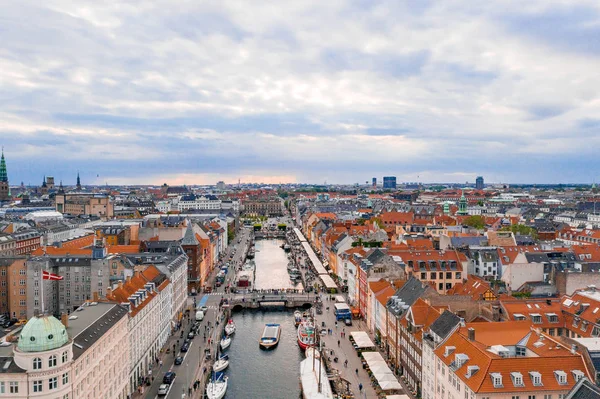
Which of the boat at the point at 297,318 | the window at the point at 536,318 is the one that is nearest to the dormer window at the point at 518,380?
the window at the point at 536,318

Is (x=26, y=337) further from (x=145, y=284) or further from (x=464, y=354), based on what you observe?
(x=464, y=354)

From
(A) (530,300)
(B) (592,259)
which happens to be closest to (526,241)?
(B) (592,259)

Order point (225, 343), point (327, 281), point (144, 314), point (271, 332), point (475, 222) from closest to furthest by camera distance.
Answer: point (144, 314)
point (225, 343)
point (271, 332)
point (327, 281)
point (475, 222)

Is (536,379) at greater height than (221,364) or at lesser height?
greater

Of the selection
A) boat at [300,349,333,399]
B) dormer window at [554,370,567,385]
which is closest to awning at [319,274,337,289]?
boat at [300,349,333,399]

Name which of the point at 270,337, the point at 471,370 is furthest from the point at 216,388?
the point at 471,370

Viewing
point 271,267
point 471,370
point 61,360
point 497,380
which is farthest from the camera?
point 271,267

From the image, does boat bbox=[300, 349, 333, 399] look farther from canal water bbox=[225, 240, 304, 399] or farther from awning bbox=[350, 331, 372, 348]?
awning bbox=[350, 331, 372, 348]

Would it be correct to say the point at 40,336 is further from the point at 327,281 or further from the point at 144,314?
the point at 327,281
